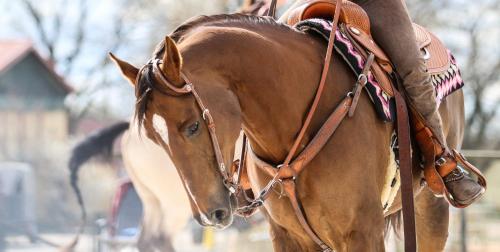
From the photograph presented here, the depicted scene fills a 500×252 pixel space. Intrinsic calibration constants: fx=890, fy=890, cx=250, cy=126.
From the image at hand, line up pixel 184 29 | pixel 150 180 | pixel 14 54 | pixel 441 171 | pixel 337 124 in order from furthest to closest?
pixel 14 54, pixel 150 180, pixel 441 171, pixel 337 124, pixel 184 29

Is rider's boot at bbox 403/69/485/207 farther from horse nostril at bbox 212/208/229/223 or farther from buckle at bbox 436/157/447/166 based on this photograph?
horse nostril at bbox 212/208/229/223

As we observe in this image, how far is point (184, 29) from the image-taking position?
402 cm

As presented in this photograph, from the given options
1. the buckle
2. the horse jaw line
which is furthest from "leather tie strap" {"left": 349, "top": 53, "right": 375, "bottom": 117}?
the horse jaw line

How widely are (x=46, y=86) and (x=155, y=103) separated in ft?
67.6

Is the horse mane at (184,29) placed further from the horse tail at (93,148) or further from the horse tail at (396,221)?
the horse tail at (93,148)

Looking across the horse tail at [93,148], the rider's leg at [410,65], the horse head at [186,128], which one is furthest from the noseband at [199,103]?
the horse tail at [93,148]

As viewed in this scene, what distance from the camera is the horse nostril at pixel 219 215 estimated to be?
3.68 meters

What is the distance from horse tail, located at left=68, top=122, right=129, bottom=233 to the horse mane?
17.1 ft

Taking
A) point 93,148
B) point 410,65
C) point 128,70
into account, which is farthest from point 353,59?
point 93,148

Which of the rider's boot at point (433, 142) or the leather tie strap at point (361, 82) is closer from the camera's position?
the leather tie strap at point (361, 82)

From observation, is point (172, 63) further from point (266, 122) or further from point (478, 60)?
point (478, 60)

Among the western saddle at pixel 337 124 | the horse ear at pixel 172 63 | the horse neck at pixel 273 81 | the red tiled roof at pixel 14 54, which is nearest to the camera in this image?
the horse ear at pixel 172 63

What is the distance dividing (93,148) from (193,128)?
18.8ft

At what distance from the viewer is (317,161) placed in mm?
4152
